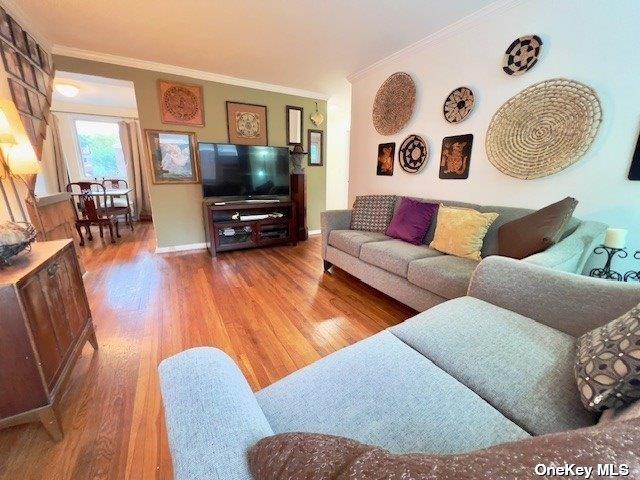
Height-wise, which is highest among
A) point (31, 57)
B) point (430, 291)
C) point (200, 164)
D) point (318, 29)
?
point (318, 29)

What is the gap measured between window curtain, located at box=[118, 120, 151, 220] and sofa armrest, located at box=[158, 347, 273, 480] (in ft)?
18.5

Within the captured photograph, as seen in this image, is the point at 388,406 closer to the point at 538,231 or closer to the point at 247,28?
the point at 538,231

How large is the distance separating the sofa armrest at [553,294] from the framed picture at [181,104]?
3.66 metres

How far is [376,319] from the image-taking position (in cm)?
202

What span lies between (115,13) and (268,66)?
147cm

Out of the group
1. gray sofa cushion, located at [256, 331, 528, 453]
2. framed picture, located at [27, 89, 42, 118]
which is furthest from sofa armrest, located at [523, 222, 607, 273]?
framed picture, located at [27, 89, 42, 118]

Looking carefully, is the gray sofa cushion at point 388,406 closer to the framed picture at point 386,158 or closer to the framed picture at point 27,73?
the framed picture at point 386,158

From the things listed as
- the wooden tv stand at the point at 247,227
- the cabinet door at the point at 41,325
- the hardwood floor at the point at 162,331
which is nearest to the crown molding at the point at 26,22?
the wooden tv stand at the point at 247,227

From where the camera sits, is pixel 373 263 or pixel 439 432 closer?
pixel 439 432

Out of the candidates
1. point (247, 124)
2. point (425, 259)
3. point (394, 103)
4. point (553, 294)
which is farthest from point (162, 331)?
point (394, 103)

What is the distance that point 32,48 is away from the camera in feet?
7.40

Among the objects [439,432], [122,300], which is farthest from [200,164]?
[439,432]

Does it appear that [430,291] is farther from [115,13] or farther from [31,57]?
[31,57]

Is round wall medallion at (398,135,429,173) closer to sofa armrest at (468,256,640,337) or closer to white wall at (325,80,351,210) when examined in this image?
sofa armrest at (468,256,640,337)
